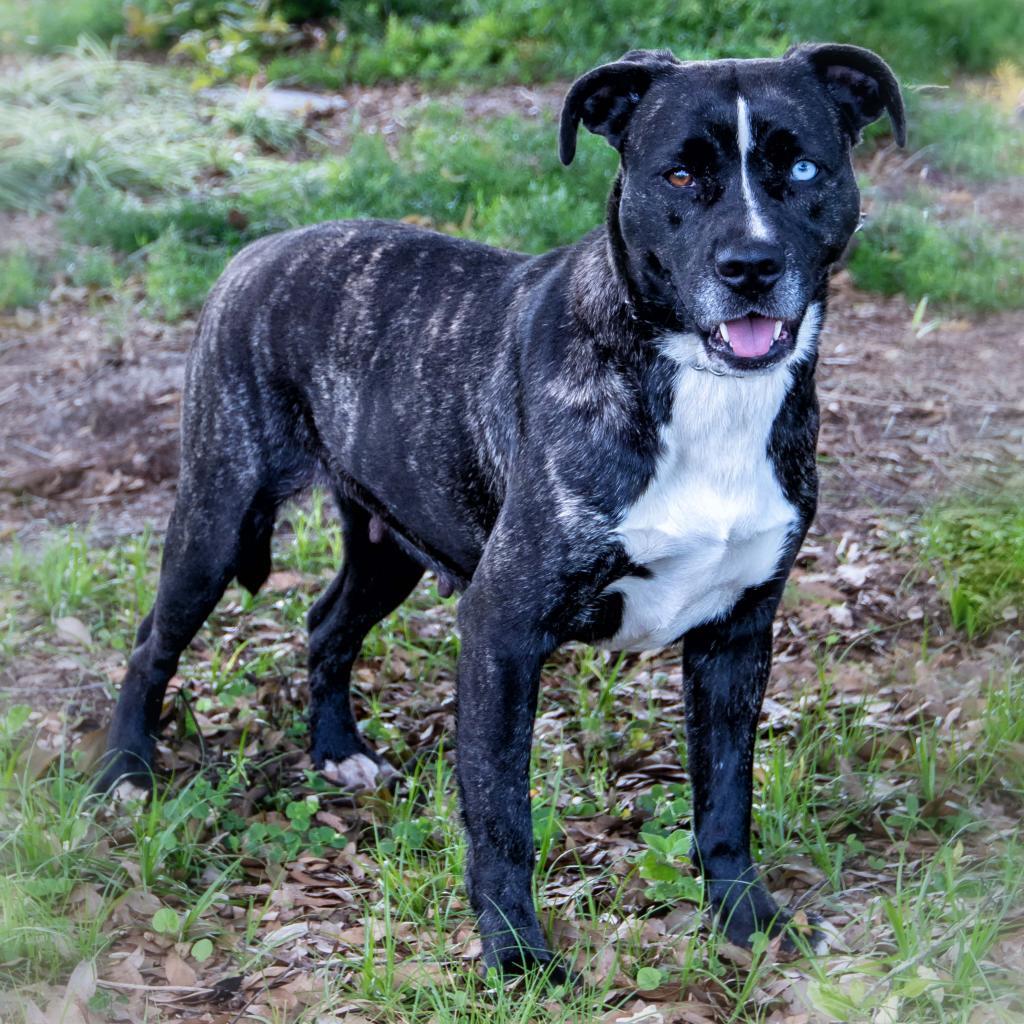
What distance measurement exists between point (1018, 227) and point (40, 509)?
17.1ft

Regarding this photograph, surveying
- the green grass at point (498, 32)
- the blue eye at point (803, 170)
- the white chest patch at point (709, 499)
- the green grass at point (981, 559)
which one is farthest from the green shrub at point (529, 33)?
the white chest patch at point (709, 499)

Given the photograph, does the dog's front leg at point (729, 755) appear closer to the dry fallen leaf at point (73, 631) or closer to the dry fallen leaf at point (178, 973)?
the dry fallen leaf at point (178, 973)

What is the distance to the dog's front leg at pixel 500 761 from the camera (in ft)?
11.2

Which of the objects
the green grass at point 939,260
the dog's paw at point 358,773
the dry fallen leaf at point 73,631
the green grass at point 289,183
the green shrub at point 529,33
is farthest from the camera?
the green shrub at point 529,33

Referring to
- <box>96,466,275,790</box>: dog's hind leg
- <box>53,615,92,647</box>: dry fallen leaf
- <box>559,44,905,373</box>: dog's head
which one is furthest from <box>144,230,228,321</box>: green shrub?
<box>559,44,905,373</box>: dog's head

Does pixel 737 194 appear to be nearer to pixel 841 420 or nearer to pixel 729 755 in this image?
pixel 729 755

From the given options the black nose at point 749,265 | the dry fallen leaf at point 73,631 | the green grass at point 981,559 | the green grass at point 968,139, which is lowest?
the dry fallen leaf at point 73,631

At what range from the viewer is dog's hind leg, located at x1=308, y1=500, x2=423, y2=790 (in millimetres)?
4684

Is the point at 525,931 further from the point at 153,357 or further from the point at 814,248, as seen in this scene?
the point at 153,357

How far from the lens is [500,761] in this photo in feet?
11.3

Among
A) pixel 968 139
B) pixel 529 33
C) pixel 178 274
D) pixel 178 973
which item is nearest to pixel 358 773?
pixel 178 973

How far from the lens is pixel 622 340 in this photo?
11.1 ft

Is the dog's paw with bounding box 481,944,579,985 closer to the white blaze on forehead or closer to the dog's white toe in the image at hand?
the dog's white toe

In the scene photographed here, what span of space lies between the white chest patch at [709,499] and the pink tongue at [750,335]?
99 mm
